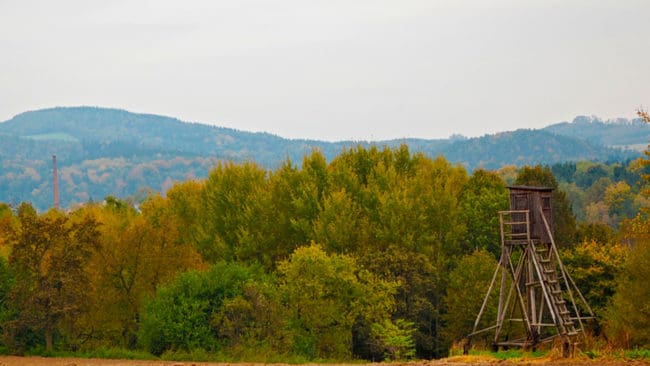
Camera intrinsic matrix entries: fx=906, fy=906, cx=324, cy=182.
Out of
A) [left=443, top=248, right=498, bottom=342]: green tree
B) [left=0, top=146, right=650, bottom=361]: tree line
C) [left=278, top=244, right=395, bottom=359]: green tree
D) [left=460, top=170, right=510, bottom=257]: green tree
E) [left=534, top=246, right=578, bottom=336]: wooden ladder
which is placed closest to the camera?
[left=534, top=246, right=578, bottom=336]: wooden ladder

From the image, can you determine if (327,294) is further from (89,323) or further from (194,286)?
(89,323)

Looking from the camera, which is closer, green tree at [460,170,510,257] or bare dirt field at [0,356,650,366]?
bare dirt field at [0,356,650,366]

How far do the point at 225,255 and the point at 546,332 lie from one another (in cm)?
2569

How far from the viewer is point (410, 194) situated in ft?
216

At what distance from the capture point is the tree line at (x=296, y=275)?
5272 centimetres

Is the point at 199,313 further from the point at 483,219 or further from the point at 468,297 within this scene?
the point at 483,219

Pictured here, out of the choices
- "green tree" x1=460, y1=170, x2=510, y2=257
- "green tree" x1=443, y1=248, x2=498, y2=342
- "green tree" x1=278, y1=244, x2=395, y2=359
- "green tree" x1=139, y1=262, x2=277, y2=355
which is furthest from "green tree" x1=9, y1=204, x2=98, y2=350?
"green tree" x1=460, y1=170, x2=510, y2=257

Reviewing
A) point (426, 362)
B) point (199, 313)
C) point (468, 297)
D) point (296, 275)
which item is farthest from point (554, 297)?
point (199, 313)

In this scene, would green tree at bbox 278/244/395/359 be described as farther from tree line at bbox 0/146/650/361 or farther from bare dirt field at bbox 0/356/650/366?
bare dirt field at bbox 0/356/650/366

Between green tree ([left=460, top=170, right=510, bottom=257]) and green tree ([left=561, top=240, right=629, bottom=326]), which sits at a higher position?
green tree ([left=460, top=170, right=510, bottom=257])

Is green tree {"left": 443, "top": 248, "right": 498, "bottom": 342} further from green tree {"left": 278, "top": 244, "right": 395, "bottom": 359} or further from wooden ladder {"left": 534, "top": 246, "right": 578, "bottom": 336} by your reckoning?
wooden ladder {"left": 534, "top": 246, "right": 578, "bottom": 336}

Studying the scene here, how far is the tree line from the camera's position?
173 feet

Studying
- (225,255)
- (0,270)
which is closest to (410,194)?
(225,255)

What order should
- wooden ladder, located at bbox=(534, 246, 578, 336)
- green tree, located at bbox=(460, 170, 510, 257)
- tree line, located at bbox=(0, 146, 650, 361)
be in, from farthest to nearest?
1. green tree, located at bbox=(460, 170, 510, 257)
2. tree line, located at bbox=(0, 146, 650, 361)
3. wooden ladder, located at bbox=(534, 246, 578, 336)
